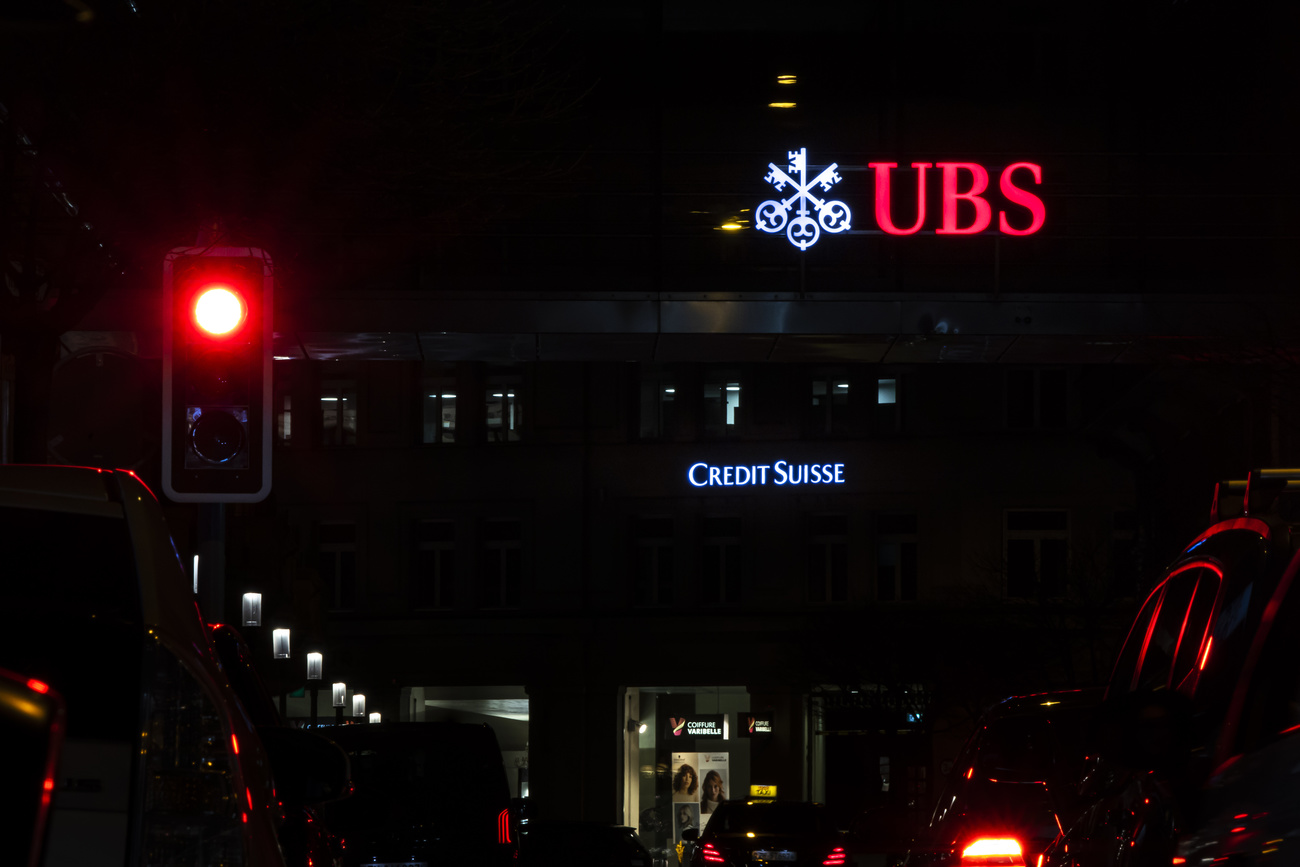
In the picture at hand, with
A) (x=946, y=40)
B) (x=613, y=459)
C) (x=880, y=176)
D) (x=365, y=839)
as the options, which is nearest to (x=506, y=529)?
(x=613, y=459)

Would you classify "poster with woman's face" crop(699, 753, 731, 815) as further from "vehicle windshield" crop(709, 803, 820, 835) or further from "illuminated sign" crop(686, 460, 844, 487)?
"vehicle windshield" crop(709, 803, 820, 835)

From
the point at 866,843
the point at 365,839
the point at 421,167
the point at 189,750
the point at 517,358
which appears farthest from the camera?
the point at 866,843

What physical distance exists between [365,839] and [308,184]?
497 centimetres

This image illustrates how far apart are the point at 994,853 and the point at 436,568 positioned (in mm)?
34589

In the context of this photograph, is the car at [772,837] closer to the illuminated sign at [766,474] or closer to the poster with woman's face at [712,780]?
the illuminated sign at [766,474]

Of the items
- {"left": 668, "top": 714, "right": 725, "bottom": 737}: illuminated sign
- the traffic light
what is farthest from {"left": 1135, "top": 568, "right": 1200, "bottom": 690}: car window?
{"left": 668, "top": 714, "right": 725, "bottom": 737}: illuminated sign

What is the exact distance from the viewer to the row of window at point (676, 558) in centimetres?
4147

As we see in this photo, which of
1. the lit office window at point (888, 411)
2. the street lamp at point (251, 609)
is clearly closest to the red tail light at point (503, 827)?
the street lamp at point (251, 609)

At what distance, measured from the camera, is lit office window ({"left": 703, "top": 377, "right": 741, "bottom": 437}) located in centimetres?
4231

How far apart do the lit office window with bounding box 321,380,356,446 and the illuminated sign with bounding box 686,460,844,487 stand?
8276mm

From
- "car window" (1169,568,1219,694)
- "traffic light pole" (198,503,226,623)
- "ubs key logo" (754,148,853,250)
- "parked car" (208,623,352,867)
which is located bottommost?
"parked car" (208,623,352,867)

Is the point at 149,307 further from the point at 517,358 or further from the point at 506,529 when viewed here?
the point at 506,529

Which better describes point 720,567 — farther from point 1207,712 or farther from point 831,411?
point 1207,712

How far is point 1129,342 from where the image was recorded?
685 inches
